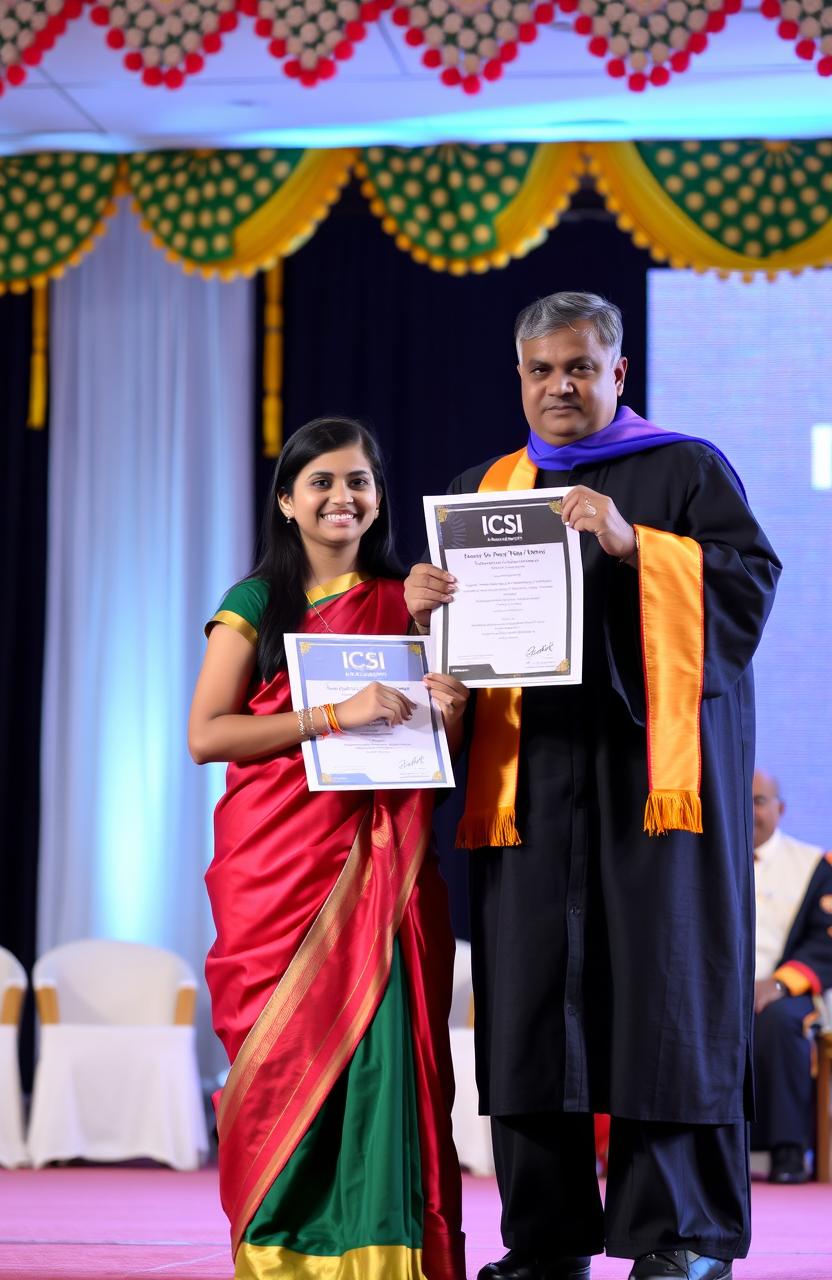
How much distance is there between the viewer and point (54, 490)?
22.2 feet

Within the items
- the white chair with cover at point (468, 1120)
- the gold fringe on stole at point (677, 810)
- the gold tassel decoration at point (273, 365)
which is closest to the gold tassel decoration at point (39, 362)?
the gold tassel decoration at point (273, 365)

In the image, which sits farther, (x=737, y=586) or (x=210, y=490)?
(x=210, y=490)

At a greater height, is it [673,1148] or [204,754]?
[204,754]

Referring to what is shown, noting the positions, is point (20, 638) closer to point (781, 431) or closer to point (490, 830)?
point (781, 431)

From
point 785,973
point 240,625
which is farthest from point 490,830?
point 785,973

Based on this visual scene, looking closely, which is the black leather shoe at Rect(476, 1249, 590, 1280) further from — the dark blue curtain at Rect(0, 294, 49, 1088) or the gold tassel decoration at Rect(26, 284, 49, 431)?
the gold tassel decoration at Rect(26, 284, 49, 431)

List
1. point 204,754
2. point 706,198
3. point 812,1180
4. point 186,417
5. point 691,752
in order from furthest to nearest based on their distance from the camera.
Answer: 1. point 186,417
2. point 706,198
3. point 812,1180
4. point 204,754
5. point 691,752

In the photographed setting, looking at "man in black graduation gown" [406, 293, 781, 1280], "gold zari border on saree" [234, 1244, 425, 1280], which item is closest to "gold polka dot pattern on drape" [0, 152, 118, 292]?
"man in black graduation gown" [406, 293, 781, 1280]

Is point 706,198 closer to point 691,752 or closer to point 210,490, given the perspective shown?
point 210,490

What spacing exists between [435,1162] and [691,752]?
86 cm

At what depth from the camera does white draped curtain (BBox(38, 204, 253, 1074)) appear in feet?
21.7

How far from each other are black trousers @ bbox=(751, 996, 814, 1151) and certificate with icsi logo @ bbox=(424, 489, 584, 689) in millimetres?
3162

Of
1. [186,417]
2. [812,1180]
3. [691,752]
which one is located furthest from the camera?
[186,417]

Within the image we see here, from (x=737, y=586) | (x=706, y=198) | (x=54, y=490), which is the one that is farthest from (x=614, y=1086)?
(x=54, y=490)
